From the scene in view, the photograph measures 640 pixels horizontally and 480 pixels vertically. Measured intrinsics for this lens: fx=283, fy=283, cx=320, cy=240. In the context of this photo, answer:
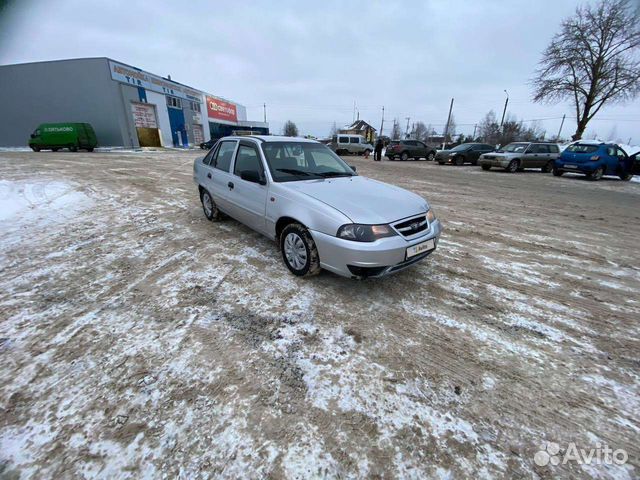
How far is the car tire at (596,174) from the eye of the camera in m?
12.6

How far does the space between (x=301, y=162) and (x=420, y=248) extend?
2013 millimetres

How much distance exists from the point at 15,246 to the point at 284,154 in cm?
400

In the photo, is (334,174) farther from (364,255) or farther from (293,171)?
(364,255)

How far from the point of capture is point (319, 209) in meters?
2.89

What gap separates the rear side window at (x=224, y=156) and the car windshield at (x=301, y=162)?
83cm

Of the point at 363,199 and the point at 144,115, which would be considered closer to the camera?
the point at 363,199

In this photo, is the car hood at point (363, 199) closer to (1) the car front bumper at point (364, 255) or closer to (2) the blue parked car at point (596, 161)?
(1) the car front bumper at point (364, 255)

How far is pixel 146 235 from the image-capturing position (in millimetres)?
4555

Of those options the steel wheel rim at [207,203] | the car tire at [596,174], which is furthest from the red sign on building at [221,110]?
the car tire at [596,174]

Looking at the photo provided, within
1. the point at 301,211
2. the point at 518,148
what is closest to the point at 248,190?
the point at 301,211

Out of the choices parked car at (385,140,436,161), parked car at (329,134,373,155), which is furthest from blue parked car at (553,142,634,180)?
parked car at (329,134,373,155)

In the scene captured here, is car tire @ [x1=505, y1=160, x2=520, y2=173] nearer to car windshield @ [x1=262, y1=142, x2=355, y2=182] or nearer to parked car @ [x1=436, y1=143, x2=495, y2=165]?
parked car @ [x1=436, y1=143, x2=495, y2=165]

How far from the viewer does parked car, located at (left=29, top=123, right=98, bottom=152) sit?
2069 cm

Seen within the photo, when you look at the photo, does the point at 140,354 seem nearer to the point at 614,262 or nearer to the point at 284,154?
the point at 284,154
